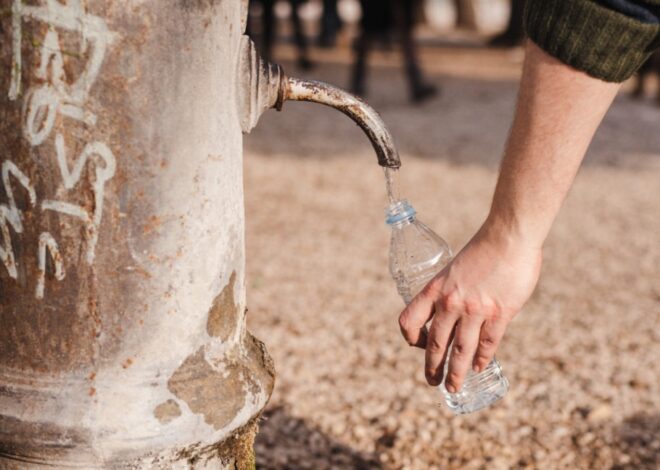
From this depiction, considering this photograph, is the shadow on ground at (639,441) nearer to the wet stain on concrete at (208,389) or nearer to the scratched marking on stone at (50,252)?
the wet stain on concrete at (208,389)

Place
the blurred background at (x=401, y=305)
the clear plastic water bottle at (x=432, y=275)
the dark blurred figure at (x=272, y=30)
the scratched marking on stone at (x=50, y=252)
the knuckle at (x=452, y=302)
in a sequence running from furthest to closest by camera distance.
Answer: the dark blurred figure at (x=272, y=30) < the blurred background at (x=401, y=305) < the clear plastic water bottle at (x=432, y=275) < the knuckle at (x=452, y=302) < the scratched marking on stone at (x=50, y=252)

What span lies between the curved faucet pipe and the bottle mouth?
10 cm

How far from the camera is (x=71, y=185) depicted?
55.2 inches

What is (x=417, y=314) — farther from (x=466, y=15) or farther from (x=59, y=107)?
(x=466, y=15)

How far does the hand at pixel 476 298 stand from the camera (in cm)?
151

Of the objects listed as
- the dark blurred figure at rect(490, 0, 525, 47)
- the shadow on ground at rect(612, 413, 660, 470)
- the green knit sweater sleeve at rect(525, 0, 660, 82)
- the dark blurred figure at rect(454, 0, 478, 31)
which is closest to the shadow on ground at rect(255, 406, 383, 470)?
the shadow on ground at rect(612, 413, 660, 470)

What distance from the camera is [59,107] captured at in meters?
1.37

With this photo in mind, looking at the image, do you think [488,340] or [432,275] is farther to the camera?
[432,275]

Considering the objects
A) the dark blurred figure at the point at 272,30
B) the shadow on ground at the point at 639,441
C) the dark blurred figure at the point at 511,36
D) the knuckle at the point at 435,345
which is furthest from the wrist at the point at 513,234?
the dark blurred figure at the point at 511,36

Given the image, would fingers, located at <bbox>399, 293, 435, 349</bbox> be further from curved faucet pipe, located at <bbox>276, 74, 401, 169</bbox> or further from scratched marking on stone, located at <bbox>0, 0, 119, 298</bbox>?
scratched marking on stone, located at <bbox>0, 0, 119, 298</bbox>

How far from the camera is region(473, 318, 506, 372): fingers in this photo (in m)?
1.54

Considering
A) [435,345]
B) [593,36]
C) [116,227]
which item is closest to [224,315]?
[116,227]

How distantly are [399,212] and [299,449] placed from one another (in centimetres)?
134

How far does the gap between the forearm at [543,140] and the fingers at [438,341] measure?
18 centimetres
